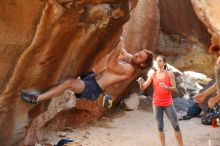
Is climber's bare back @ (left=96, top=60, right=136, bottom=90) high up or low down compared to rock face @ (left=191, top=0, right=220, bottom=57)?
down

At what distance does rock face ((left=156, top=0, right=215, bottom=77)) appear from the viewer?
535 inches

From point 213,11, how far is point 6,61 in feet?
13.7

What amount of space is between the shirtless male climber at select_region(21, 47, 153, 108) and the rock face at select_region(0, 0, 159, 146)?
0.21 m

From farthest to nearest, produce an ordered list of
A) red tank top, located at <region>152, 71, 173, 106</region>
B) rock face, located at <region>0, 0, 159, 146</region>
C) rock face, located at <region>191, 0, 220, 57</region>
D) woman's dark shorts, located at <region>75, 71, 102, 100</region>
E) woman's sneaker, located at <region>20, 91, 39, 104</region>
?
rock face, located at <region>191, 0, 220, 57</region>, red tank top, located at <region>152, 71, 173, 106</region>, woman's dark shorts, located at <region>75, 71, 102, 100</region>, woman's sneaker, located at <region>20, 91, 39, 104</region>, rock face, located at <region>0, 0, 159, 146</region>

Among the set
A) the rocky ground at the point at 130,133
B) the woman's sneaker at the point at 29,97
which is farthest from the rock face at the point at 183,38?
the woman's sneaker at the point at 29,97

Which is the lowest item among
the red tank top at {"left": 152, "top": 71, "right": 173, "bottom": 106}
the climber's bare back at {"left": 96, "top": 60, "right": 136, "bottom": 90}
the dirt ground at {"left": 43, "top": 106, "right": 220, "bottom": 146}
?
the dirt ground at {"left": 43, "top": 106, "right": 220, "bottom": 146}

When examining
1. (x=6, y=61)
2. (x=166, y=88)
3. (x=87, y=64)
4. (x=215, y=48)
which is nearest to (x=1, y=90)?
(x=6, y=61)

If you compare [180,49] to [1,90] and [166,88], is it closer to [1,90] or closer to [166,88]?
[166,88]

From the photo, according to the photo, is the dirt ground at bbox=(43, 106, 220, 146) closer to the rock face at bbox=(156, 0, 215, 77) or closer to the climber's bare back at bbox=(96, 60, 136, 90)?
the climber's bare back at bbox=(96, 60, 136, 90)

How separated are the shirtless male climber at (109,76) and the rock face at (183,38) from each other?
7.21 meters

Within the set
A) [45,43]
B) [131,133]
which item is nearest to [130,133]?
[131,133]

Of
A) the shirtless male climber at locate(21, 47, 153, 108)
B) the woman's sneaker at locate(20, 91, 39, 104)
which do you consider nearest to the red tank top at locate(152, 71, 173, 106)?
the shirtless male climber at locate(21, 47, 153, 108)

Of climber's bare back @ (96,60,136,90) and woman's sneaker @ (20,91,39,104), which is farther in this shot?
climber's bare back @ (96,60,136,90)

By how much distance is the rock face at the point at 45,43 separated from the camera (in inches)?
204
